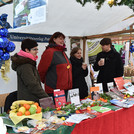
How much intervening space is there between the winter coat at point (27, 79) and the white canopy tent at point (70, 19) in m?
1.06

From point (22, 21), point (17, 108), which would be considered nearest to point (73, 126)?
point (17, 108)

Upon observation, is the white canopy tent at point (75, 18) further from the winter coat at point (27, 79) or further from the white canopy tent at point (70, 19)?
the winter coat at point (27, 79)

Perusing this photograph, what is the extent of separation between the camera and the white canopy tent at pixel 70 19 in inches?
98.0

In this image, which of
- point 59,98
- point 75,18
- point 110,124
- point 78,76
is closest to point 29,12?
point 59,98

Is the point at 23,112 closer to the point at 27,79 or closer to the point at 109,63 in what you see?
the point at 27,79

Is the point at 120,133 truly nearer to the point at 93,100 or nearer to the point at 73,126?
the point at 93,100

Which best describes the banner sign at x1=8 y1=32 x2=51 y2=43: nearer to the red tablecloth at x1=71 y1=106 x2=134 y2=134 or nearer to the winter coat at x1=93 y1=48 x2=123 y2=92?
the winter coat at x1=93 y1=48 x2=123 y2=92

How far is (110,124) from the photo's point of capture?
61.7 inches

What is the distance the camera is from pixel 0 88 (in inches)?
108

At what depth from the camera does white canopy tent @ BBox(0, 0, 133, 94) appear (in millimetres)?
2488

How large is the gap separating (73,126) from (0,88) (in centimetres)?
186

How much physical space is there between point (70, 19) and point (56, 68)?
1.17 meters

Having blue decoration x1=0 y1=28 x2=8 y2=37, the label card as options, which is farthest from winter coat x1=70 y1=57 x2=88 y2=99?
blue decoration x1=0 y1=28 x2=8 y2=37

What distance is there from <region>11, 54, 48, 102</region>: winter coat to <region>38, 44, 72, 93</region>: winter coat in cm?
39
